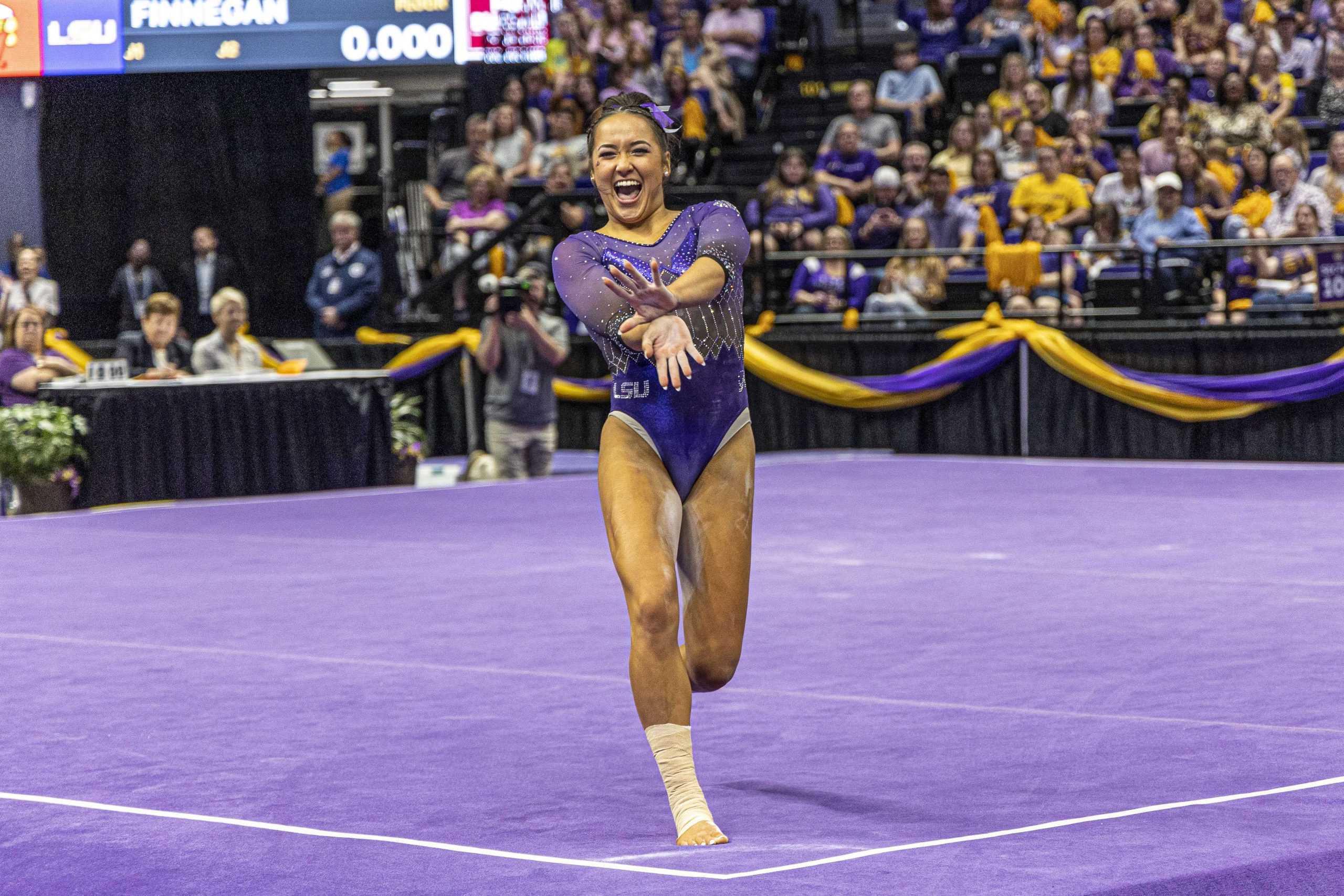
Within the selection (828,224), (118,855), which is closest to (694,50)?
(828,224)

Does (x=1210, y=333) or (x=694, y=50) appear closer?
(x=1210, y=333)

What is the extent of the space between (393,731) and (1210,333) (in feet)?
34.3

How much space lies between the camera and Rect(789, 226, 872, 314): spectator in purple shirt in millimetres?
17625

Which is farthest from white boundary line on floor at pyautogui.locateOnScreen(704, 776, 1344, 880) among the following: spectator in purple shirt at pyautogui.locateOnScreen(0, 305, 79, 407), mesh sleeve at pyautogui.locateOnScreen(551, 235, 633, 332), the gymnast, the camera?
spectator in purple shirt at pyautogui.locateOnScreen(0, 305, 79, 407)

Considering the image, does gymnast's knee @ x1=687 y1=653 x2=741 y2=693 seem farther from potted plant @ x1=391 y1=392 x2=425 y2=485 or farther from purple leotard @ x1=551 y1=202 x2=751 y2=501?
potted plant @ x1=391 y1=392 x2=425 y2=485

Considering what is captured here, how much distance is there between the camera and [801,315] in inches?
698

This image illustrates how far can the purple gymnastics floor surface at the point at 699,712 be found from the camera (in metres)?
4.89

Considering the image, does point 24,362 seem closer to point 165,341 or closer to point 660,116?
point 165,341

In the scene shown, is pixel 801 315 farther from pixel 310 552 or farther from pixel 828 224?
pixel 310 552

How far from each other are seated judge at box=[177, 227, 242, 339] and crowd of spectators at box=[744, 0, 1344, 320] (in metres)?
4.53

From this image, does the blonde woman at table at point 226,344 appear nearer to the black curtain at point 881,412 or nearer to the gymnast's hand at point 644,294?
the black curtain at point 881,412

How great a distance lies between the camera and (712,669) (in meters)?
5.52

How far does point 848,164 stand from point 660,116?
44.6 ft

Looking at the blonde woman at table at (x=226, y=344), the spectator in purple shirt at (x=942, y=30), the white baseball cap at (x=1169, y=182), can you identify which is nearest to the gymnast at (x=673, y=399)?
the blonde woman at table at (x=226, y=344)
